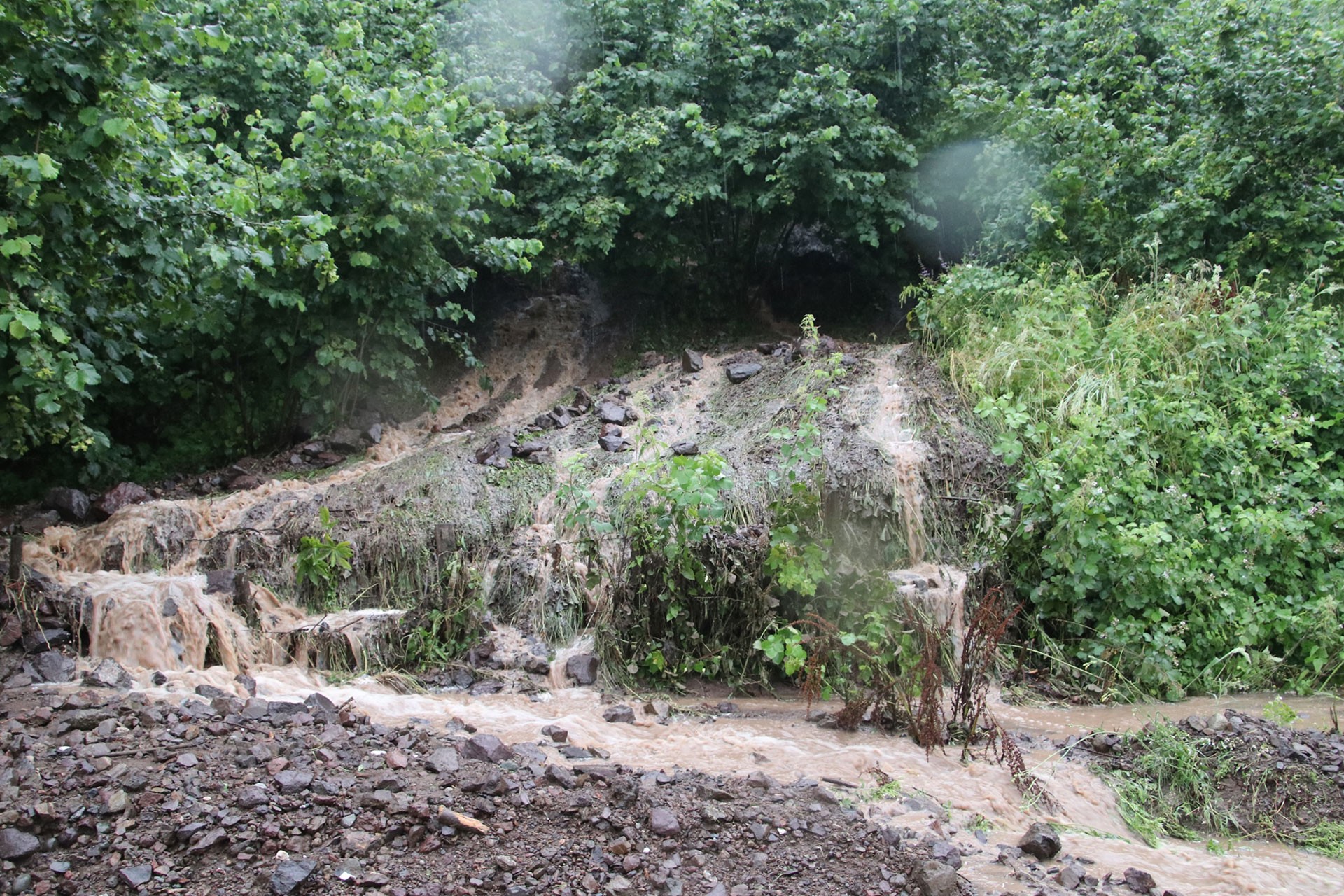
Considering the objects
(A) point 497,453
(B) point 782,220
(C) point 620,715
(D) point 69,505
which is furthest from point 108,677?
(B) point 782,220

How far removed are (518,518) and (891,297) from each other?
22.0 feet

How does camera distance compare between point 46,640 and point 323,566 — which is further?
point 323,566

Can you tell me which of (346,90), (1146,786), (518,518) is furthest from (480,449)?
(1146,786)

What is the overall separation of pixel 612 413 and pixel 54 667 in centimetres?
493

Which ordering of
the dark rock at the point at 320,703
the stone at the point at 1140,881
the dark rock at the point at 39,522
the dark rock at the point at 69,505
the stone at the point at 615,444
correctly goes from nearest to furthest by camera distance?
1. the stone at the point at 1140,881
2. the dark rock at the point at 320,703
3. the dark rock at the point at 39,522
4. the dark rock at the point at 69,505
5. the stone at the point at 615,444

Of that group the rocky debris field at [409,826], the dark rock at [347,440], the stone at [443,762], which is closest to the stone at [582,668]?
the rocky debris field at [409,826]

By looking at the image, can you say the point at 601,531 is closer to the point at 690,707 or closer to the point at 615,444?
the point at 690,707

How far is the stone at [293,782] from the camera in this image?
11.8ft

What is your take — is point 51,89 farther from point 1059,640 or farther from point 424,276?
point 1059,640

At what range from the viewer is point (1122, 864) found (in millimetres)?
3736

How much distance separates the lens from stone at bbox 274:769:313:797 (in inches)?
141

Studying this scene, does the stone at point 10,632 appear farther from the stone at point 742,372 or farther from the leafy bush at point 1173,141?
the leafy bush at point 1173,141

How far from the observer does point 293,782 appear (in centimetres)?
362

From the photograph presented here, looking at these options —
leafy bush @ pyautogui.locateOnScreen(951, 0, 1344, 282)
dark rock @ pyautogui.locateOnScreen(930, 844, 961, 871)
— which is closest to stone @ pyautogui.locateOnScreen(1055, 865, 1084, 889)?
dark rock @ pyautogui.locateOnScreen(930, 844, 961, 871)
